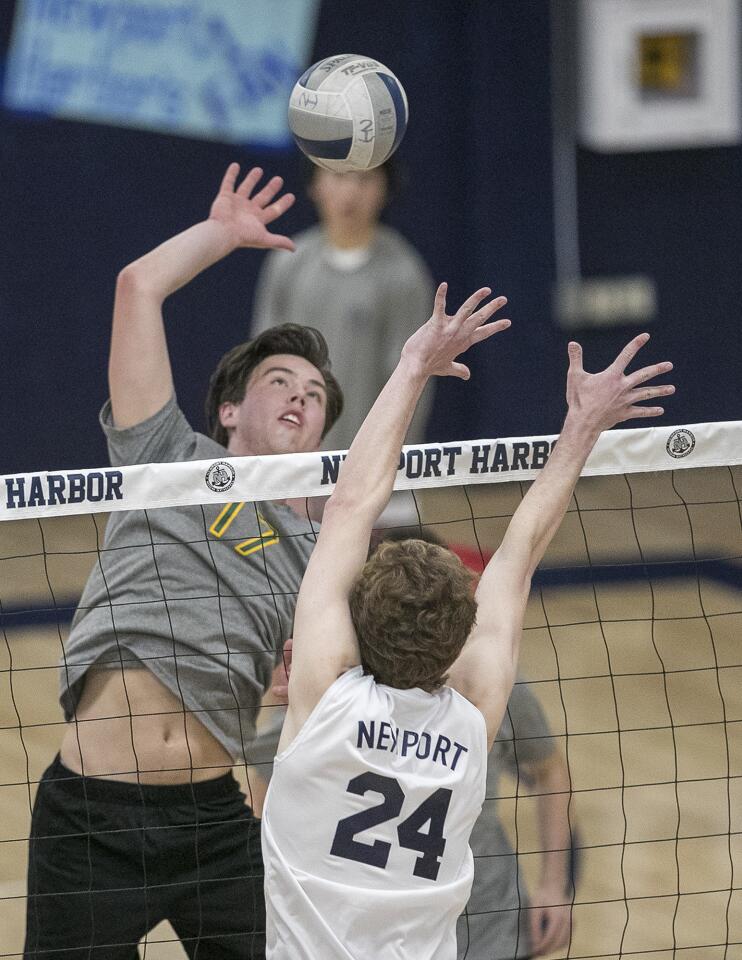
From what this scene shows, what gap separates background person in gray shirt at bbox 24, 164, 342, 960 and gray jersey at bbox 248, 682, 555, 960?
0.53 m

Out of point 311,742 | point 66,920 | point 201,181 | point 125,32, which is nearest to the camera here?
point 311,742

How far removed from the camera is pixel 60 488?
321 cm

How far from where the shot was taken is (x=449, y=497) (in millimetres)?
9234

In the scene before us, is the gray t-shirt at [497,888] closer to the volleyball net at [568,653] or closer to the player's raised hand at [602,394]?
the volleyball net at [568,653]

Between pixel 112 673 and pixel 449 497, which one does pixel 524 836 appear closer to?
pixel 112 673

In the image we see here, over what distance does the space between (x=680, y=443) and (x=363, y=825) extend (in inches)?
59.8

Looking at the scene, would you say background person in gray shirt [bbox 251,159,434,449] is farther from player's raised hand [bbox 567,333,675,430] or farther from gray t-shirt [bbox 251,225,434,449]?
player's raised hand [bbox 567,333,675,430]

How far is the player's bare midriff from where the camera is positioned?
132 inches

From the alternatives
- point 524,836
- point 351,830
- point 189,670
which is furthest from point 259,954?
point 524,836

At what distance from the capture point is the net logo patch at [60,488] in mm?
3201

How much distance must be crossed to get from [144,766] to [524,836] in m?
2.26

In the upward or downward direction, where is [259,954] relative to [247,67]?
downward

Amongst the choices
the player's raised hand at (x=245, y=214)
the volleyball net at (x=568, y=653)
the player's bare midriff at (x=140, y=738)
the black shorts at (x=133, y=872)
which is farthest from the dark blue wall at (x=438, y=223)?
the black shorts at (x=133, y=872)

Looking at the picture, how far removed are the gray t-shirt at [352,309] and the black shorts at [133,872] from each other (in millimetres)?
5123
